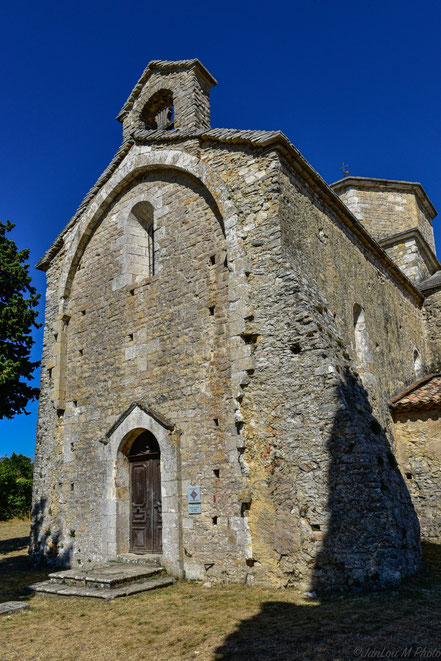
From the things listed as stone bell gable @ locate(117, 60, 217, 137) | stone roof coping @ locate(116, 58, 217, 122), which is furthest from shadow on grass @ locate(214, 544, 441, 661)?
stone roof coping @ locate(116, 58, 217, 122)

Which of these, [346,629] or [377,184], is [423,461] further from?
[377,184]

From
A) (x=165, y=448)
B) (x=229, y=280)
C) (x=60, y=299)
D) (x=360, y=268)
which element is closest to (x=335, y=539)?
(x=165, y=448)

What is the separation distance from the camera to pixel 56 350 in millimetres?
10734

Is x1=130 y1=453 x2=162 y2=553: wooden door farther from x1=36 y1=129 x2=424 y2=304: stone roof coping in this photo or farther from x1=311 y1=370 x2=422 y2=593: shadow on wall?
x1=36 y1=129 x2=424 y2=304: stone roof coping

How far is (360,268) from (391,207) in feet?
26.1

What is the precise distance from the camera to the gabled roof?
1022cm

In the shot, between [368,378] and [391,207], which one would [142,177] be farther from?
[391,207]

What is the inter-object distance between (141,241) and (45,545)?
6225 mm

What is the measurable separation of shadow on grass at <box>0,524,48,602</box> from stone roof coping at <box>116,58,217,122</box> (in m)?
9.45

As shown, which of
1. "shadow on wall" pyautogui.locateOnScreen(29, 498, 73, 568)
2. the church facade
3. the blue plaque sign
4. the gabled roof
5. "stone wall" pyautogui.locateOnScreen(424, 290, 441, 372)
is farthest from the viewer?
"stone wall" pyautogui.locateOnScreen(424, 290, 441, 372)

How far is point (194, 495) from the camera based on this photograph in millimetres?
7734

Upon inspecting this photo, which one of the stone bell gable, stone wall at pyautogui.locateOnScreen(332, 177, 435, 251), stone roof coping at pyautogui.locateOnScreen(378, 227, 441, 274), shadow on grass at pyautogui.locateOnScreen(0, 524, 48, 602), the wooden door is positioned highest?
stone wall at pyautogui.locateOnScreen(332, 177, 435, 251)

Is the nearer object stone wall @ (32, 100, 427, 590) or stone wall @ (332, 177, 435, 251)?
stone wall @ (32, 100, 427, 590)

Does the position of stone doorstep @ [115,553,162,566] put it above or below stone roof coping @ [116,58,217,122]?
below
